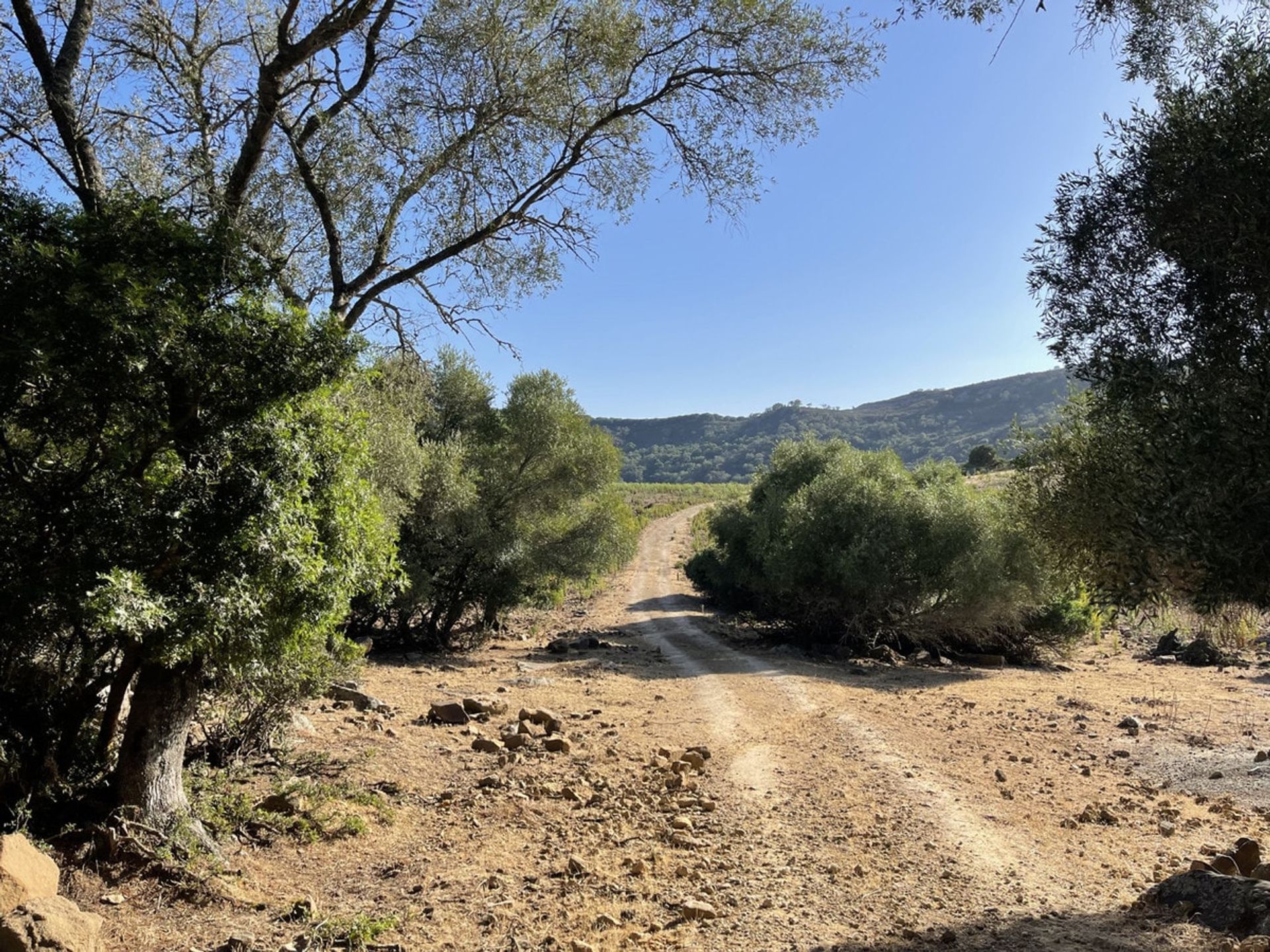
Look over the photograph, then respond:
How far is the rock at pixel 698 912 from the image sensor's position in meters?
5.25

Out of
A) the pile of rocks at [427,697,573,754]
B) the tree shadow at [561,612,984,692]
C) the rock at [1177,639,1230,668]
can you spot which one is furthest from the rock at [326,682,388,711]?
the rock at [1177,639,1230,668]

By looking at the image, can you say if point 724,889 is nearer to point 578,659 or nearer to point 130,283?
point 130,283

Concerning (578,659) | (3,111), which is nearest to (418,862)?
(3,111)

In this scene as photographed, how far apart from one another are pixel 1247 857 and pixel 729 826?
13.6 ft

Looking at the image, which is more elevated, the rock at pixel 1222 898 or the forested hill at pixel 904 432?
the forested hill at pixel 904 432

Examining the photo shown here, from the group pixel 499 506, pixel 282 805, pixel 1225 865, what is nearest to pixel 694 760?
pixel 282 805

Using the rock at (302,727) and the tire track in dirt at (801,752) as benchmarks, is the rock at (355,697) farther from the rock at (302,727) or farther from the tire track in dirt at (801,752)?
the tire track in dirt at (801,752)

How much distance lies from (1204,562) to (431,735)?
8.64m

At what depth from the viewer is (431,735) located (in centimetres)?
986

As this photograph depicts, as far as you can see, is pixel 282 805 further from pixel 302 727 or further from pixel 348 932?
pixel 302 727

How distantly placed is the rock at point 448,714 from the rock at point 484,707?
0.26 metres

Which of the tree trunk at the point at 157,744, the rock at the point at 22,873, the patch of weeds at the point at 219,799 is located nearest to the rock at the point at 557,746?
the patch of weeds at the point at 219,799

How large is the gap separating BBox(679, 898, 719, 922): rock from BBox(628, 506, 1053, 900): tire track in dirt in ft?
7.13

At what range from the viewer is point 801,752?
10.2m
